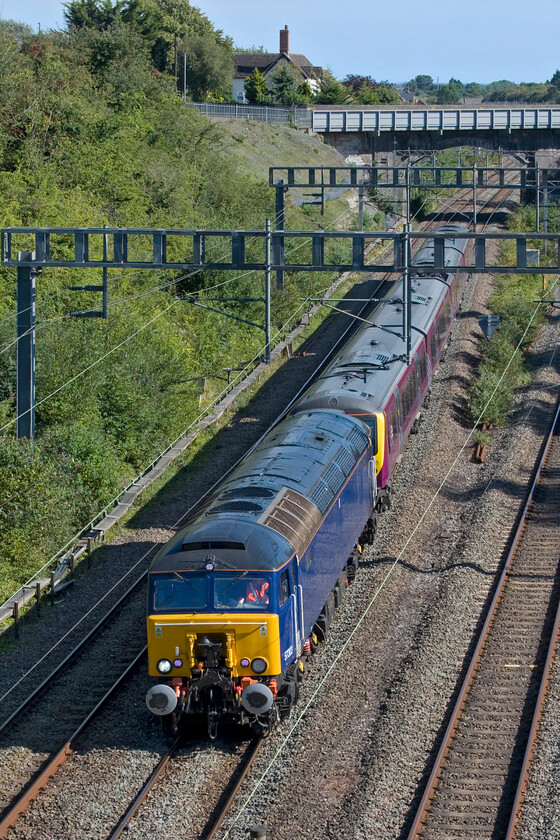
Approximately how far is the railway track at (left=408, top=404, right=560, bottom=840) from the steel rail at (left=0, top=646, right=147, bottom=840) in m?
4.53

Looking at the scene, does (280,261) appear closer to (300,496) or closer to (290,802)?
A: (300,496)

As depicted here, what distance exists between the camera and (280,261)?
65.7 feet

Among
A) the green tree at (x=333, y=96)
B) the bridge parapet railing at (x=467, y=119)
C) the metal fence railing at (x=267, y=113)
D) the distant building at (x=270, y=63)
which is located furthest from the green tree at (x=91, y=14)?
the distant building at (x=270, y=63)

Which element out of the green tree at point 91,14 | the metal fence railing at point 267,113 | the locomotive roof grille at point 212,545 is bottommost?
the locomotive roof grille at point 212,545

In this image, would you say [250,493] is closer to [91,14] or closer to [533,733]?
[533,733]

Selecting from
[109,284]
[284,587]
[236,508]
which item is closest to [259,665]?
[284,587]

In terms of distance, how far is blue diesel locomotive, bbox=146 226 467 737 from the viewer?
513 inches

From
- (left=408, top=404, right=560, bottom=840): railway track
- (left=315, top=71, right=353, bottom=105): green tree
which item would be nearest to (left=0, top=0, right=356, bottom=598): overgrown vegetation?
(left=408, top=404, right=560, bottom=840): railway track

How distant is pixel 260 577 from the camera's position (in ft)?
42.9

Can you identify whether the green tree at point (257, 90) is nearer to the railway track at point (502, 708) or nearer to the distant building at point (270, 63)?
the distant building at point (270, 63)

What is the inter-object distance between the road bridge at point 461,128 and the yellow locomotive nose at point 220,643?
4659 cm

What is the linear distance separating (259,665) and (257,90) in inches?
2826

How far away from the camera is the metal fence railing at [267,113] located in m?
65.0

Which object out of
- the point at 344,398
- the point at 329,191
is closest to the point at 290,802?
the point at 344,398
